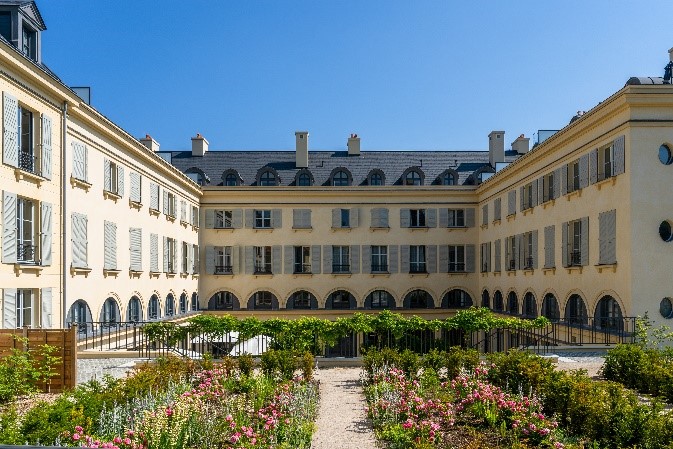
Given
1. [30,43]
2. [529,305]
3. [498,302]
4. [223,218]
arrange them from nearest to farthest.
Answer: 1. [30,43]
2. [529,305]
3. [498,302]
4. [223,218]

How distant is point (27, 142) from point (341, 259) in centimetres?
2298

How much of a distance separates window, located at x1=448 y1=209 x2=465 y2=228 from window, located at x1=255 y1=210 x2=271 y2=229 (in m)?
12.5

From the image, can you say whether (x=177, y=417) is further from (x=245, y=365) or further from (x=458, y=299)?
(x=458, y=299)

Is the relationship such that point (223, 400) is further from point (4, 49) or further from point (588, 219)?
point (588, 219)

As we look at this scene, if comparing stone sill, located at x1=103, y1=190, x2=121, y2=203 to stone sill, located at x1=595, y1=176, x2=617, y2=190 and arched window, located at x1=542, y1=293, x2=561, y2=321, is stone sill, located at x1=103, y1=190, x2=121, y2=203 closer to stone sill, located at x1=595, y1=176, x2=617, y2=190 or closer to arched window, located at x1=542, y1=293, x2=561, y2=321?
stone sill, located at x1=595, y1=176, x2=617, y2=190

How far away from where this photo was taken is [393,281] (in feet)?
122

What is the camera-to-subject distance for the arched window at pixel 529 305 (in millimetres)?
28047

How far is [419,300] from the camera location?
3759 cm

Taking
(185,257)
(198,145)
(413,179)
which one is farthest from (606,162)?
(198,145)

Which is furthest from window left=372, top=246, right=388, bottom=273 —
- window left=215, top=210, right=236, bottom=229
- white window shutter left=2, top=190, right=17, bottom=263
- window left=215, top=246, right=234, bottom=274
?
white window shutter left=2, top=190, right=17, bottom=263

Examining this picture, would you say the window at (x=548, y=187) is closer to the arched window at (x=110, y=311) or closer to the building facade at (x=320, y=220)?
the building facade at (x=320, y=220)

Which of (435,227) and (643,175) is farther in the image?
(435,227)

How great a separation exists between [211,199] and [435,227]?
15552 mm

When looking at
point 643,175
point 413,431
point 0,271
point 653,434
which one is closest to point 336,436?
point 413,431
